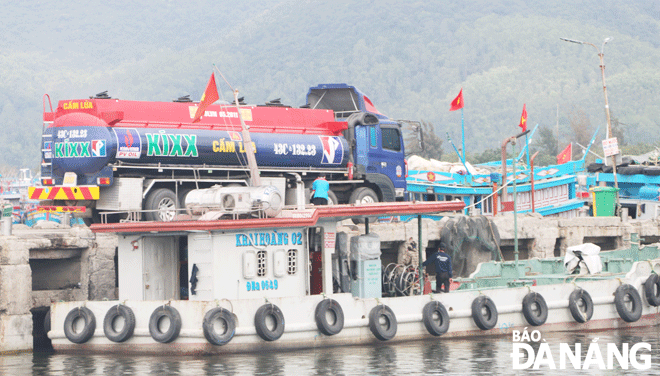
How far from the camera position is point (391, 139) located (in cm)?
2625

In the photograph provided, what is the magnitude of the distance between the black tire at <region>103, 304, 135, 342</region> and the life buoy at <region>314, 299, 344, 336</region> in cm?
328

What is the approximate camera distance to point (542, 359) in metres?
16.2

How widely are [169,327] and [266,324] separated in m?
1.68

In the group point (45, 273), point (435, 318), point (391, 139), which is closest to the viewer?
point (435, 318)

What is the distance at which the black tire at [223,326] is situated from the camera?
16.0 meters

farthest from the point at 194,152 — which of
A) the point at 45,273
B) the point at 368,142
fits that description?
the point at 368,142

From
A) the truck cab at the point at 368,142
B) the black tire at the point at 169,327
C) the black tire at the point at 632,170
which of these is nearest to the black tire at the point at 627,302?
the truck cab at the point at 368,142

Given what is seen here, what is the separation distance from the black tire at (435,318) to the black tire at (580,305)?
9.56ft

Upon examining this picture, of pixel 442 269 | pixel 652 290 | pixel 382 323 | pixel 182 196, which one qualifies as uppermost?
pixel 182 196

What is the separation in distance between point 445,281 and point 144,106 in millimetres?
8315

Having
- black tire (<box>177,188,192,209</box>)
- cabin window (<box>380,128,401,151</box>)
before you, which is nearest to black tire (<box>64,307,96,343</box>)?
black tire (<box>177,188,192,209</box>)

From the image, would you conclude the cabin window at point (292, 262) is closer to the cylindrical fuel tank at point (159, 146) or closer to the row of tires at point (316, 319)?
the row of tires at point (316, 319)

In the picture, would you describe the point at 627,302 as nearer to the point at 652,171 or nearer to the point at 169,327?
the point at 169,327

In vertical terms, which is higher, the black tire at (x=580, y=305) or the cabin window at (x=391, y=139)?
the cabin window at (x=391, y=139)
